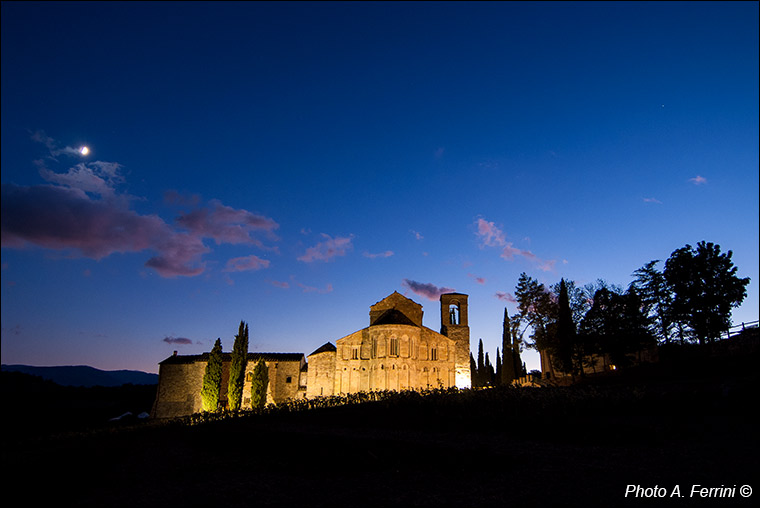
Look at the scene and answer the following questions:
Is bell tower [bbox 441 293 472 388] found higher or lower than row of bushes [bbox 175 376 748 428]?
higher

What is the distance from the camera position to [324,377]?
46.3 m

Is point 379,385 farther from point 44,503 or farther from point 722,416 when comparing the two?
point 44,503

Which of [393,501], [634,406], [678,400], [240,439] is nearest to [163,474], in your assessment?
[240,439]

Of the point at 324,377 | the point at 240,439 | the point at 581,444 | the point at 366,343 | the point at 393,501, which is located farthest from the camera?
the point at 324,377

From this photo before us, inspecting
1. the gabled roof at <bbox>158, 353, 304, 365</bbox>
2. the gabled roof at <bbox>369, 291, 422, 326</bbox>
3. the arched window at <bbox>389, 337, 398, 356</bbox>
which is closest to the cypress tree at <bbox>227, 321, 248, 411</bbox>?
the gabled roof at <bbox>158, 353, 304, 365</bbox>

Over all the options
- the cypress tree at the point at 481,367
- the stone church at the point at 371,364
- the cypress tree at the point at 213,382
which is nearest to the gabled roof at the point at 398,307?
the stone church at the point at 371,364

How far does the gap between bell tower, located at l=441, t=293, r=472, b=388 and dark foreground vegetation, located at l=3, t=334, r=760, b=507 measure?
99.5ft

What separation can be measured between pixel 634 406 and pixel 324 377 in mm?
35850

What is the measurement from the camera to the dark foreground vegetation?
6.98 metres

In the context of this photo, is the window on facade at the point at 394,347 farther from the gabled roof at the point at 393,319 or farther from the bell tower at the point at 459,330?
the bell tower at the point at 459,330

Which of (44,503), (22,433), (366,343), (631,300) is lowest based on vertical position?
(22,433)

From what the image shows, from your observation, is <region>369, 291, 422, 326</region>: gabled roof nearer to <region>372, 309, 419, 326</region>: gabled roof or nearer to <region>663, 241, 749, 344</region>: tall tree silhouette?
<region>372, 309, 419, 326</region>: gabled roof

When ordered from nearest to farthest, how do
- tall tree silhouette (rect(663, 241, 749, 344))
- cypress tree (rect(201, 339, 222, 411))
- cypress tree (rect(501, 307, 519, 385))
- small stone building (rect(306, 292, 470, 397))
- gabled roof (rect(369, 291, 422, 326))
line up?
tall tree silhouette (rect(663, 241, 749, 344)) → small stone building (rect(306, 292, 470, 397)) → cypress tree (rect(201, 339, 222, 411)) → gabled roof (rect(369, 291, 422, 326)) → cypress tree (rect(501, 307, 519, 385))

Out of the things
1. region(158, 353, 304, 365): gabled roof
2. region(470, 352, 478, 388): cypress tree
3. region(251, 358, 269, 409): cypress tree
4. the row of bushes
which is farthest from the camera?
region(470, 352, 478, 388): cypress tree
